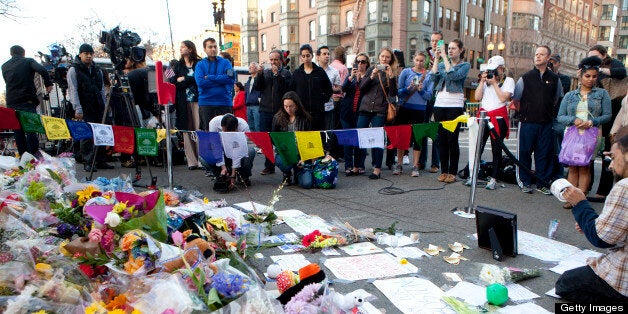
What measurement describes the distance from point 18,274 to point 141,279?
60cm

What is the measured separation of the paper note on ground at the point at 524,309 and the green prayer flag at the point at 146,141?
14.9 feet

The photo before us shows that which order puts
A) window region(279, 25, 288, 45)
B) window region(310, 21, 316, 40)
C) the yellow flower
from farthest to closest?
window region(279, 25, 288, 45) < window region(310, 21, 316, 40) < the yellow flower

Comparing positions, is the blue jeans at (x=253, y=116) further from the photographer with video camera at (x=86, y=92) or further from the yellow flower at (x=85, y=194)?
the yellow flower at (x=85, y=194)

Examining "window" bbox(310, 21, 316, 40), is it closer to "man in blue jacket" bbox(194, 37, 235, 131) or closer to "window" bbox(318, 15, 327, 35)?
"window" bbox(318, 15, 327, 35)

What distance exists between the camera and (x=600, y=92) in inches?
197

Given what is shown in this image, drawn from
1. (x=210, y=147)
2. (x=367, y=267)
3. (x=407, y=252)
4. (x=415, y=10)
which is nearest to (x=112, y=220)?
(x=367, y=267)

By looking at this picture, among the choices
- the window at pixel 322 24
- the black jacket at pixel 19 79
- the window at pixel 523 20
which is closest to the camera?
the black jacket at pixel 19 79

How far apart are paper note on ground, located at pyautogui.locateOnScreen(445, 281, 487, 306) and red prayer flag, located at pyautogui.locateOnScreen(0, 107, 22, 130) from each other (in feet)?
18.4

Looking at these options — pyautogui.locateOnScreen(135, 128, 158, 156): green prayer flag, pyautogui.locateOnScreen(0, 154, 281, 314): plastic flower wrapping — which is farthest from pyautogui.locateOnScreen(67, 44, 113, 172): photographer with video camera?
pyautogui.locateOnScreen(0, 154, 281, 314): plastic flower wrapping

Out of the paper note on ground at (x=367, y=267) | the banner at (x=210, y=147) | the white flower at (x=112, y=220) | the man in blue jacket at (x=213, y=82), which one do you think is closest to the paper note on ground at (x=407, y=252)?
the paper note on ground at (x=367, y=267)

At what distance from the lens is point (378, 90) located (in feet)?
21.1

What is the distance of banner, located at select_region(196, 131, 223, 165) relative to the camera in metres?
5.39

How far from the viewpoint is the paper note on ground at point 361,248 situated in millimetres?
3475

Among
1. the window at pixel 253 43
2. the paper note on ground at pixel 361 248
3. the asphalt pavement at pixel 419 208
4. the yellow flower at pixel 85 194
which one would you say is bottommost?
the asphalt pavement at pixel 419 208
